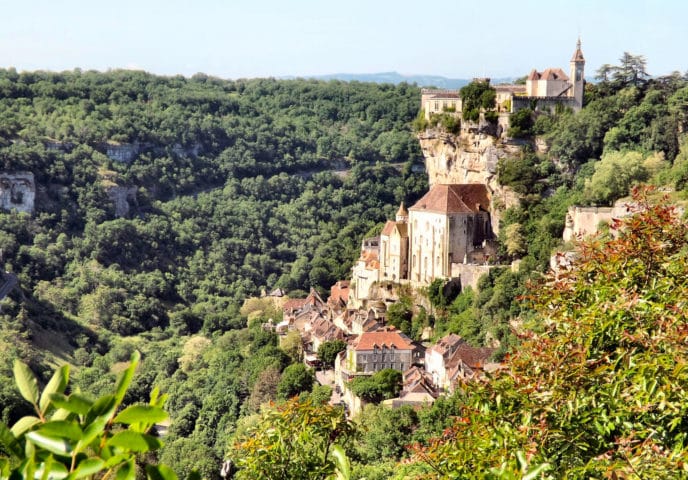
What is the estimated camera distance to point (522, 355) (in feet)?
35.9

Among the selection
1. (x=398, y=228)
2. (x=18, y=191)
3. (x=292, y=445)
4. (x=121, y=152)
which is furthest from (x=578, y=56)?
(x=121, y=152)

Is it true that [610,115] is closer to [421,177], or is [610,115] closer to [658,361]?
[658,361]

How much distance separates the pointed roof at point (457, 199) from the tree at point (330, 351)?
6.94 meters

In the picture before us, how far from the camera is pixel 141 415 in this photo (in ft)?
14.2

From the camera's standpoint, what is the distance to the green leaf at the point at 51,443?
4.32 metres

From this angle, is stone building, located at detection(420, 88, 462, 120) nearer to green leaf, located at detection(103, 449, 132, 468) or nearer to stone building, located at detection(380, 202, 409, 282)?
stone building, located at detection(380, 202, 409, 282)

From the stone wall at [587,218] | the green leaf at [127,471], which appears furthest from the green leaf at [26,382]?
the stone wall at [587,218]

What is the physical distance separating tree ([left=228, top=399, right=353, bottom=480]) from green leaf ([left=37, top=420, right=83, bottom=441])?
257 inches

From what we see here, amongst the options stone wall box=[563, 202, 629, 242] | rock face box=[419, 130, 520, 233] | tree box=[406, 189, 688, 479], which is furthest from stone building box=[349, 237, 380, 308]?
tree box=[406, 189, 688, 479]

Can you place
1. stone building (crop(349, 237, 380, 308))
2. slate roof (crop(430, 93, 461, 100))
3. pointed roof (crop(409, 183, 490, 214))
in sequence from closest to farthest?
pointed roof (crop(409, 183, 490, 214)), stone building (crop(349, 237, 380, 308)), slate roof (crop(430, 93, 461, 100))

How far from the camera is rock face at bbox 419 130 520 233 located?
42069 mm

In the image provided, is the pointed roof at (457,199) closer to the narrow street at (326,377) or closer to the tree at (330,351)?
the tree at (330,351)

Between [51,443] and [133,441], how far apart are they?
36cm

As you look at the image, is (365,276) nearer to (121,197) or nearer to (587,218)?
(587,218)
